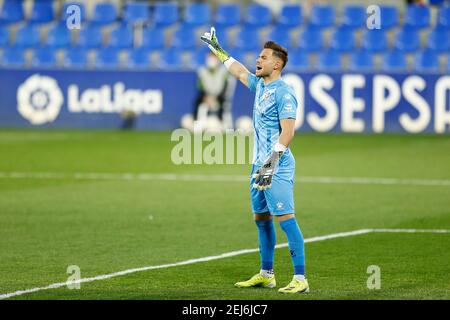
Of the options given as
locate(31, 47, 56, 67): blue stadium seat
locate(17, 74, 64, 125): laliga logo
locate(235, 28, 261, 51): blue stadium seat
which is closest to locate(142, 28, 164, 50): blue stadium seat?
locate(235, 28, 261, 51): blue stadium seat

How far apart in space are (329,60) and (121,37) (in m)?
5.18

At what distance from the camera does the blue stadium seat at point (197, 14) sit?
2614cm

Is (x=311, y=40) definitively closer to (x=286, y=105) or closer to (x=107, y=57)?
(x=107, y=57)

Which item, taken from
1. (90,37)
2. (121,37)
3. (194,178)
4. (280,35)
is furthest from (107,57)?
(194,178)

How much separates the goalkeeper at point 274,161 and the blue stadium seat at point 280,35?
17043mm

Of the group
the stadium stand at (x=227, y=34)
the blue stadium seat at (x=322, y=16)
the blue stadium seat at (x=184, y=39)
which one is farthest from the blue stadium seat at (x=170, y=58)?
the blue stadium seat at (x=322, y=16)

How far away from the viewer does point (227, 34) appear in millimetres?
25859

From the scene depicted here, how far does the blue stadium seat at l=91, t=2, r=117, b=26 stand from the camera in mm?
26453

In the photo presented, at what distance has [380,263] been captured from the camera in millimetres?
9477

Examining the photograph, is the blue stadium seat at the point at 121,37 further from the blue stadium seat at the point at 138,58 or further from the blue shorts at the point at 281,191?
the blue shorts at the point at 281,191

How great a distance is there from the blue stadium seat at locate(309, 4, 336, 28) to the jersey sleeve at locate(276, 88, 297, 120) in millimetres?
17950
